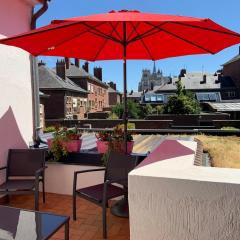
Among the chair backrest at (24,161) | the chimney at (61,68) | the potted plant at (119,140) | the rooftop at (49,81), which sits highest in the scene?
the chimney at (61,68)

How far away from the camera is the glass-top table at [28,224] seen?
2387 mm

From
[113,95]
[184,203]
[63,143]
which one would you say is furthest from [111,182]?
[113,95]

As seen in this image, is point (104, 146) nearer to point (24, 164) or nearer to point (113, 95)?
point (24, 164)

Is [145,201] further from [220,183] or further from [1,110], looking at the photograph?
[1,110]

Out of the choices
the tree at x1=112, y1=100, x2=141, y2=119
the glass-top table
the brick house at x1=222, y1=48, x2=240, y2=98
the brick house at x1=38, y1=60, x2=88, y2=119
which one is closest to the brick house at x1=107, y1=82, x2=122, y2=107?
the brick house at x1=222, y1=48, x2=240, y2=98

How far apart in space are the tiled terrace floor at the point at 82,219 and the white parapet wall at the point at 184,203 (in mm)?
1262

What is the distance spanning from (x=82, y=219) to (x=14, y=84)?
103 inches

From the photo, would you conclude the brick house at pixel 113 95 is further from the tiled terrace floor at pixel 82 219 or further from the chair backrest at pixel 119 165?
the chair backrest at pixel 119 165

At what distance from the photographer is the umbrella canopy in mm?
3055

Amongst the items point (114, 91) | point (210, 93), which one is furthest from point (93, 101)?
point (210, 93)

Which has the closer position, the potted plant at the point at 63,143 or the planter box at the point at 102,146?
the planter box at the point at 102,146

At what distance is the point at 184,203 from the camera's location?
2334 millimetres

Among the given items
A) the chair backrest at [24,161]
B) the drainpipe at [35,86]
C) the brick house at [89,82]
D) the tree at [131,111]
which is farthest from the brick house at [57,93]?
the chair backrest at [24,161]

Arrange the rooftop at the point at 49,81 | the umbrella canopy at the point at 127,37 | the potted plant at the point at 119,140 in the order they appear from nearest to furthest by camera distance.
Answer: the umbrella canopy at the point at 127,37 → the potted plant at the point at 119,140 → the rooftop at the point at 49,81
